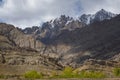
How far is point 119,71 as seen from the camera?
433 ft
